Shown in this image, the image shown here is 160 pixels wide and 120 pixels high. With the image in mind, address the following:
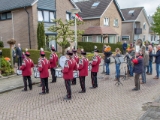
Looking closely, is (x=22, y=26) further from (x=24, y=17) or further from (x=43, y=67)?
(x=43, y=67)

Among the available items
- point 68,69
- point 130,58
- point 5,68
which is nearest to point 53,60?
point 68,69

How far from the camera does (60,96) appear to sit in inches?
314

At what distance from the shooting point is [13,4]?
67.6ft

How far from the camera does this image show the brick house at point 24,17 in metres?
19.5

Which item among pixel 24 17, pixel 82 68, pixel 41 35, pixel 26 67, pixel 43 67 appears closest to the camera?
pixel 43 67

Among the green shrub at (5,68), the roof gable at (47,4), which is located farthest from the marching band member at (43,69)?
the roof gable at (47,4)

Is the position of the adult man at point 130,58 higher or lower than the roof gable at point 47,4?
lower

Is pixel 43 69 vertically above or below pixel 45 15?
below

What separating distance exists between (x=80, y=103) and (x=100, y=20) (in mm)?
22915

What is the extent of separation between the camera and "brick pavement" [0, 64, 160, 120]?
240 inches

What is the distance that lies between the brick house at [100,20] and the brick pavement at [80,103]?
18877 millimetres

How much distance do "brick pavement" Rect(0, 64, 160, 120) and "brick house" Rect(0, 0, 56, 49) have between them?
38.7ft

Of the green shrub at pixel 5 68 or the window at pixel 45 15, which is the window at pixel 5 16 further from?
the green shrub at pixel 5 68

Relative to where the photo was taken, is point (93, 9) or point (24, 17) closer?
point (24, 17)
